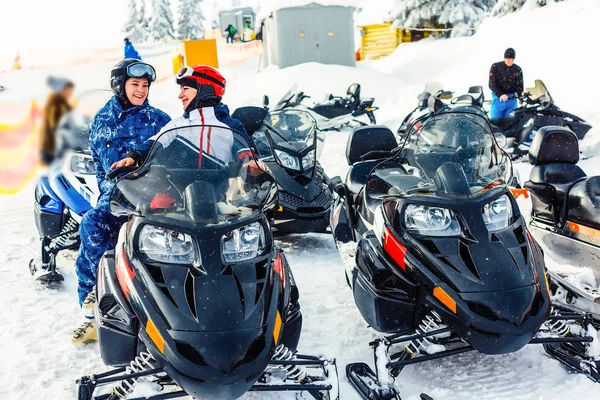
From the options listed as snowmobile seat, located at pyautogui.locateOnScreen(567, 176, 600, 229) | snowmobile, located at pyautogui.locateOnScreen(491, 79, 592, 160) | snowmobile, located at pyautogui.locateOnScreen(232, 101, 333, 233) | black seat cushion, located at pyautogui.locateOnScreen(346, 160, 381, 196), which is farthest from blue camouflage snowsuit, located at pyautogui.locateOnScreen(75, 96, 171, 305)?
snowmobile, located at pyautogui.locateOnScreen(491, 79, 592, 160)

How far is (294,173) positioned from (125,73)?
206cm

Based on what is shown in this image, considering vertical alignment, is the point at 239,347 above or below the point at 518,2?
below

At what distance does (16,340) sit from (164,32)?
4954cm

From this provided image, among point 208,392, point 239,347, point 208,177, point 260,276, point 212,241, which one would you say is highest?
point 208,177

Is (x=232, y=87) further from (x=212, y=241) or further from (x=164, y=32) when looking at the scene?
(x=164, y=32)

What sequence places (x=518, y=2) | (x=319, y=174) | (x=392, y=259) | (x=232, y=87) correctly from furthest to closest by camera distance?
(x=232, y=87)
(x=518, y=2)
(x=319, y=174)
(x=392, y=259)

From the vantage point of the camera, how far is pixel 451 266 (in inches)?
112

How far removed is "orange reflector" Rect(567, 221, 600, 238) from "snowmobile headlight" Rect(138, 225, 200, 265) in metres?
2.59

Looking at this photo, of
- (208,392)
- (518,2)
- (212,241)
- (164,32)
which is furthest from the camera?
(164,32)

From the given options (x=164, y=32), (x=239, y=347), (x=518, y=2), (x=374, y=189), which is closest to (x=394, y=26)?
(x=518, y=2)

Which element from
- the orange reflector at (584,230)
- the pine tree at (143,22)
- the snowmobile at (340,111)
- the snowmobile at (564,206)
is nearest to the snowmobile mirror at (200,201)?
the snowmobile at (564,206)

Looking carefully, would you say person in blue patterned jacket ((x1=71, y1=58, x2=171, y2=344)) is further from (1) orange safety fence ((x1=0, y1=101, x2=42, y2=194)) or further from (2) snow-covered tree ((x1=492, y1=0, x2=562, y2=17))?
(2) snow-covered tree ((x1=492, y1=0, x2=562, y2=17))

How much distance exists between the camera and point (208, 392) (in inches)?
91.0

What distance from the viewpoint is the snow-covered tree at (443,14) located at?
2345 cm
